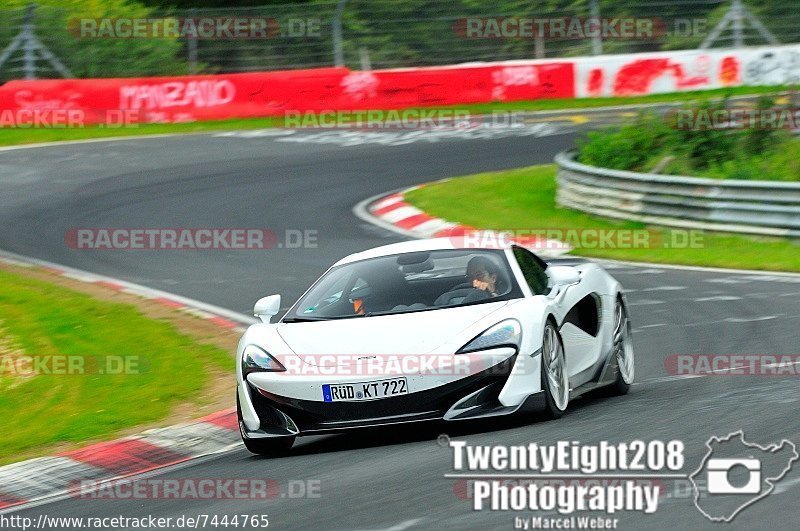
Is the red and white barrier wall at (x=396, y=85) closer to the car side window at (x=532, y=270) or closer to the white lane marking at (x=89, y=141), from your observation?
the white lane marking at (x=89, y=141)

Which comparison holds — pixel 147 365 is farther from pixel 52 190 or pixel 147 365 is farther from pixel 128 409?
pixel 52 190

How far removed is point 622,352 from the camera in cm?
964

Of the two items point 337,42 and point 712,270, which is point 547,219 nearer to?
point 712,270

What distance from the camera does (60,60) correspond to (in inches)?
1143

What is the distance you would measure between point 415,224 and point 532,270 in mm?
10497

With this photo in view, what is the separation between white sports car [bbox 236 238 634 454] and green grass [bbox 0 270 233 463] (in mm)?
1688

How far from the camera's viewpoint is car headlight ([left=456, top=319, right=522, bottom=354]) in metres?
7.80

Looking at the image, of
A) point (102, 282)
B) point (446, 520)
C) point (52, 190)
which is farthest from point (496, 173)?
point (446, 520)

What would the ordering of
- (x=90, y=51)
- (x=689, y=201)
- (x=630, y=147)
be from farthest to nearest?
1. (x=90, y=51)
2. (x=630, y=147)
3. (x=689, y=201)

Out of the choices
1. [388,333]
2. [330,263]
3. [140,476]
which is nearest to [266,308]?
[388,333]

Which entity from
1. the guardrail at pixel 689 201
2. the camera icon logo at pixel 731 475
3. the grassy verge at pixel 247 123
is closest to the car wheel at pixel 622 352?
the camera icon logo at pixel 731 475

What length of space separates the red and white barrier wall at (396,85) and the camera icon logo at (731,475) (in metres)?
23.5

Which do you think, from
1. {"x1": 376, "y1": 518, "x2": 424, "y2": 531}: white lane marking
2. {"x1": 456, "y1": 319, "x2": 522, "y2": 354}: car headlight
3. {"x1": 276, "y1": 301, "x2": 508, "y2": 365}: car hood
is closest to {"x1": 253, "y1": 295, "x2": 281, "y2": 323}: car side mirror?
{"x1": 276, "y1": 301, "x2": 508, "y2": 365}: car hood

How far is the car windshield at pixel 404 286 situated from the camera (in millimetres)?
8594
